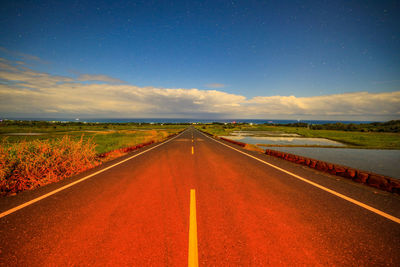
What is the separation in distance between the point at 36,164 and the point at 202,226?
20.5 feet

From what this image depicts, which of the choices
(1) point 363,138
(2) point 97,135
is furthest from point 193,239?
(1) point 363,138

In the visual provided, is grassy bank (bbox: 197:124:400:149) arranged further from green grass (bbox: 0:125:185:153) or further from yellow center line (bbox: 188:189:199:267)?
yellow center line (bbox: 188:189:199:267)

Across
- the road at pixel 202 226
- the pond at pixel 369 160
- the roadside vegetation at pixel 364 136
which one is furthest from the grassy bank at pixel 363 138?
the road at pixel 202 226

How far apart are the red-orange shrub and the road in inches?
27.6

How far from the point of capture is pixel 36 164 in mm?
5402

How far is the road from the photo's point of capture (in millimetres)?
2230

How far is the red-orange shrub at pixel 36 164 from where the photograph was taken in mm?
4715

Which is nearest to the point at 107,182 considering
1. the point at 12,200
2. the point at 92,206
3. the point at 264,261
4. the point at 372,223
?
the point at 92,206

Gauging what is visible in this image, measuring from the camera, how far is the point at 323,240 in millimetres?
2607

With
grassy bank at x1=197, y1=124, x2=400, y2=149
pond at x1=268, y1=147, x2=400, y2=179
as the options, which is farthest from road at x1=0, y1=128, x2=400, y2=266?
grassy bank at x1=197, y1=124, x2=400, y2=149

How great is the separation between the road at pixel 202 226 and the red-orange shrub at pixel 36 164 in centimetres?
70

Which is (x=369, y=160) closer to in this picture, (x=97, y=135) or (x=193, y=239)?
(x=193, y=239)

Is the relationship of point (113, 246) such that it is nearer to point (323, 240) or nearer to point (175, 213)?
point (175, 213)

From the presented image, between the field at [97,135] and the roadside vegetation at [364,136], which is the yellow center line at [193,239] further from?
the roadside vegetation at [364,136]
